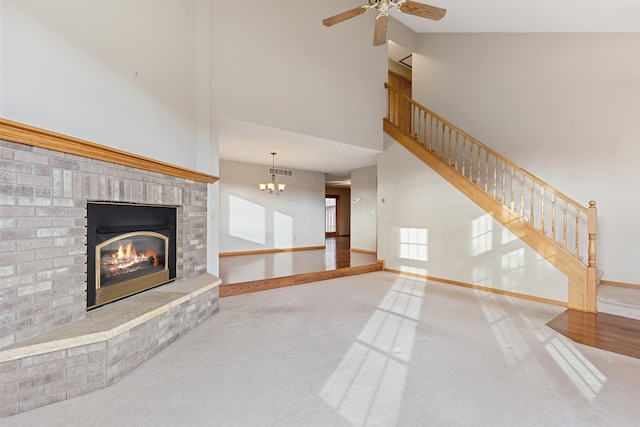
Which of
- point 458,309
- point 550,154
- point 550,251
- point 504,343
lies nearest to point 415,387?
point 504,343

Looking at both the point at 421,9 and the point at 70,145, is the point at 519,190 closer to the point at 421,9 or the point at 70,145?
the point at 421,9

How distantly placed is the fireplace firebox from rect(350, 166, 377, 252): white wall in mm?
6110

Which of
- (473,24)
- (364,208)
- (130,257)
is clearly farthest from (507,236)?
(130,257)

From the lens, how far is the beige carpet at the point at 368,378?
178cm

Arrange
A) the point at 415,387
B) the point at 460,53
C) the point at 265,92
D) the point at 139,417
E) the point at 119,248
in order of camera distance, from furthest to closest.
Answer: the point at 460,53, the point at 265,92, the point at 119,248, the point at 415,387, the point at 139,417

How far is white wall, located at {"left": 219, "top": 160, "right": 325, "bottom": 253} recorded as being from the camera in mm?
7707

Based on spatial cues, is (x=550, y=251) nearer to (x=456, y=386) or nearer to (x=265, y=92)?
(x=456, y=386)

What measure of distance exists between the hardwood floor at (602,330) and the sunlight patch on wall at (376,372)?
154cm

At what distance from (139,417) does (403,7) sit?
3954 mm

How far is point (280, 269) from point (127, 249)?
10.5ft

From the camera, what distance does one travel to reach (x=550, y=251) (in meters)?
4.09

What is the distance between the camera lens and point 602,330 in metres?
3.14

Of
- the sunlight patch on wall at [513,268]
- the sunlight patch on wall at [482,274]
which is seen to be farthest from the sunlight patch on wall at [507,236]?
the sunlight patch on wall at [482,274]

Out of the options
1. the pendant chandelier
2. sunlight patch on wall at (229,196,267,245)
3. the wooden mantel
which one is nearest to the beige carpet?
the wooden mantel
